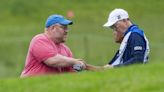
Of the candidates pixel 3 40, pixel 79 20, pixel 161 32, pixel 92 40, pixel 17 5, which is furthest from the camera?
pixel 17 5

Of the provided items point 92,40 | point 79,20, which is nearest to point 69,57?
point 92,40

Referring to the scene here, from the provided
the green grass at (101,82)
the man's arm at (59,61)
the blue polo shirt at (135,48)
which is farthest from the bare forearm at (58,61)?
the green grass at (101,82)

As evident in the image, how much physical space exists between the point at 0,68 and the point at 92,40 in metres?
4.22

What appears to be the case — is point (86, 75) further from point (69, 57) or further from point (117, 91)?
point (69, 57)

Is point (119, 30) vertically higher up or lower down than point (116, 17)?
lower down

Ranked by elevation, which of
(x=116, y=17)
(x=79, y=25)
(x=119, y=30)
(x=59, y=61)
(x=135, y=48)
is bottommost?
(x=79, y=25)

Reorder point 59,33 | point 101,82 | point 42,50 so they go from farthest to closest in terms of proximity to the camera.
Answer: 1. point 59,33
2. point 42,50
3. point 101,82

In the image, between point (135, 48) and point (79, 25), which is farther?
point (79, 25)

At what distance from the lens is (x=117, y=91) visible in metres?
9.42

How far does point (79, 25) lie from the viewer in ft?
132

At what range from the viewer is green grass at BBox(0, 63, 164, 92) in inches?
375

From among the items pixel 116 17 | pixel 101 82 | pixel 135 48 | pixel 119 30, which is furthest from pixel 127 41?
pixel 101 82

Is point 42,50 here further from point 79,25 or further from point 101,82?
point 79,25

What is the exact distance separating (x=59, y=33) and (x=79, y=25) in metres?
27.4
